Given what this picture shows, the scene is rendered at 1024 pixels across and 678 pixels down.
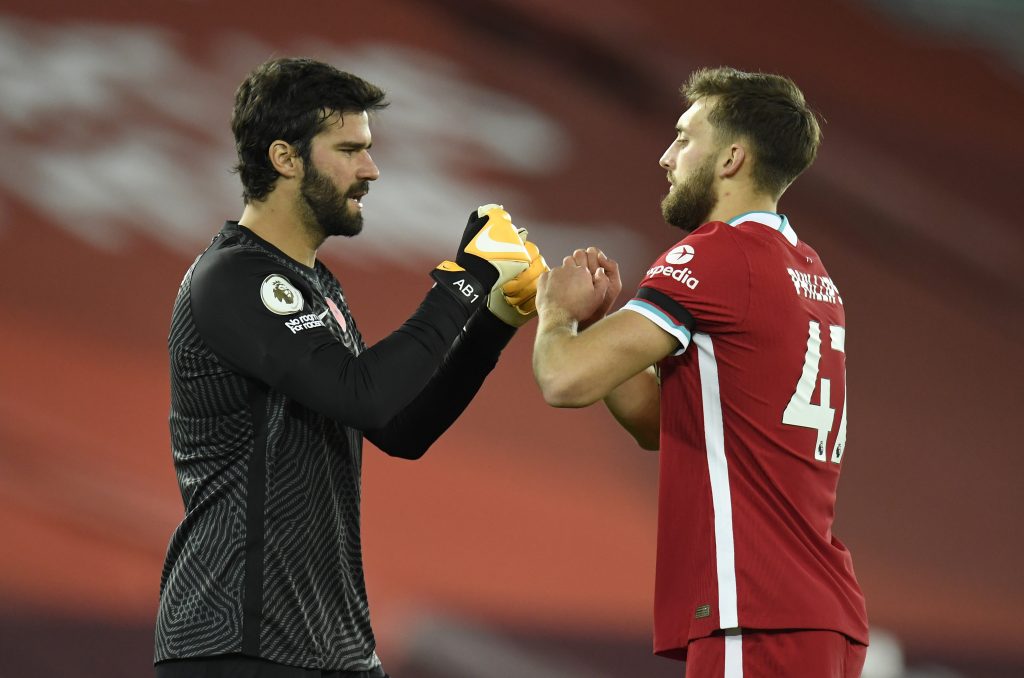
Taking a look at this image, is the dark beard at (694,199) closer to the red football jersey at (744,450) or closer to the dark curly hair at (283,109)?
the red football jersey at (744,450)

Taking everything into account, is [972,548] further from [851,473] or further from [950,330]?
[950,330]

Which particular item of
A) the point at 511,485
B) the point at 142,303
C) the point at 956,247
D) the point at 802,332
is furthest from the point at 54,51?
the point at 956,247

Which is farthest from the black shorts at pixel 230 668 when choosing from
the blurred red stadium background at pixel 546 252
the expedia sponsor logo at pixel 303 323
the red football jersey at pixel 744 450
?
the blurred red stadium background at pixel 546 252

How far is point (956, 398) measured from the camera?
4.72 meters

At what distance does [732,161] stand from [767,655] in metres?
0.93

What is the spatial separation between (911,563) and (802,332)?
9.32ft

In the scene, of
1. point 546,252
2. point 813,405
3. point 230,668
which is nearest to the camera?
point 230,668

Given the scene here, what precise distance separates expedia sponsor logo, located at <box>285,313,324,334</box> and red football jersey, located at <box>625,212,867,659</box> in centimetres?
56

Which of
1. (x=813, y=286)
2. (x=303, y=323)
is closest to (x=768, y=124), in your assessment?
(x=813, y=286)

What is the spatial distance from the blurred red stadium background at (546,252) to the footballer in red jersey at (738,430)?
227 cm

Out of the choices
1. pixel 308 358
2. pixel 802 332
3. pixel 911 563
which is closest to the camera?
pixel 308 358

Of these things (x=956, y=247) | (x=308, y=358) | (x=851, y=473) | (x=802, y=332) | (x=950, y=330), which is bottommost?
(x=308, y=358)

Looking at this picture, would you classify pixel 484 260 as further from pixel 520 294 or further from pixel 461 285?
pixel 520 294

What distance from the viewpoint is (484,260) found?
2.12 m
